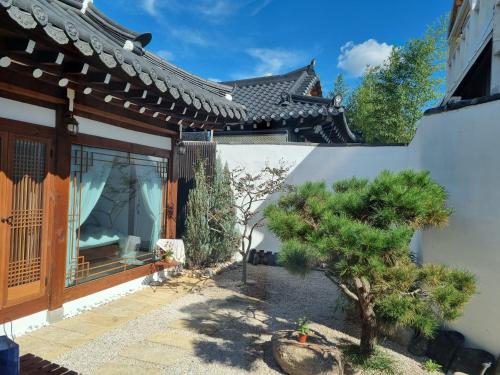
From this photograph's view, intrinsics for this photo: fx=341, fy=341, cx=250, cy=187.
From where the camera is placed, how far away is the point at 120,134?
5098mm

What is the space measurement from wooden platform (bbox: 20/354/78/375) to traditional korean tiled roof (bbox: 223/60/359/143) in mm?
5052

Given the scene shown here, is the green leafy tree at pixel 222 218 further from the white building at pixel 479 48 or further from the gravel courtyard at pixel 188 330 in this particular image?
the white building at pixel 479 48

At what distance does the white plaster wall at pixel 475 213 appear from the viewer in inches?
130

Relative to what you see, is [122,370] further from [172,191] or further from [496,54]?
[496,54]

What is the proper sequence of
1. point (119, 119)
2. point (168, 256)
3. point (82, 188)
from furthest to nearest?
point (168, 256)
point (119, 119)
point (82, 188)

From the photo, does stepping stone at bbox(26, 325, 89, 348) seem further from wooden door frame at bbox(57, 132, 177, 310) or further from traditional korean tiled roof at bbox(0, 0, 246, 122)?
traditional korean tiled roof at bbox(0, 0, 246, 122)

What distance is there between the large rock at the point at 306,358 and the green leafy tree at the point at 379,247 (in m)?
0.59

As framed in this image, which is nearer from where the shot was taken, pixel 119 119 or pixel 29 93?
pixel 29 93

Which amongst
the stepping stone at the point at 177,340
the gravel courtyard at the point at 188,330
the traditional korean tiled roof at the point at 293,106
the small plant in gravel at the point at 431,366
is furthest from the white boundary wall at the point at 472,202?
the traditional korean tiled roof at the point at 293,106

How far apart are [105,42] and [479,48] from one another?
22.9 feet

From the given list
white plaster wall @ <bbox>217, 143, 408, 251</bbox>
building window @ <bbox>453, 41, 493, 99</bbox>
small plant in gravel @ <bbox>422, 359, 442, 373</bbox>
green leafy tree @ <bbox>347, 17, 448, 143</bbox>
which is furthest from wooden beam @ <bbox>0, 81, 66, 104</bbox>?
green leafy tree @ <bbox>347, 17, 448, 143</bbox>

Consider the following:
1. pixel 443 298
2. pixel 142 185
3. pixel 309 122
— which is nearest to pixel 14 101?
pixel 142 185

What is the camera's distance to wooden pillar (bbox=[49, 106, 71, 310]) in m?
3.98

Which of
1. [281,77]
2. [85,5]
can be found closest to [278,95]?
[281,77]
